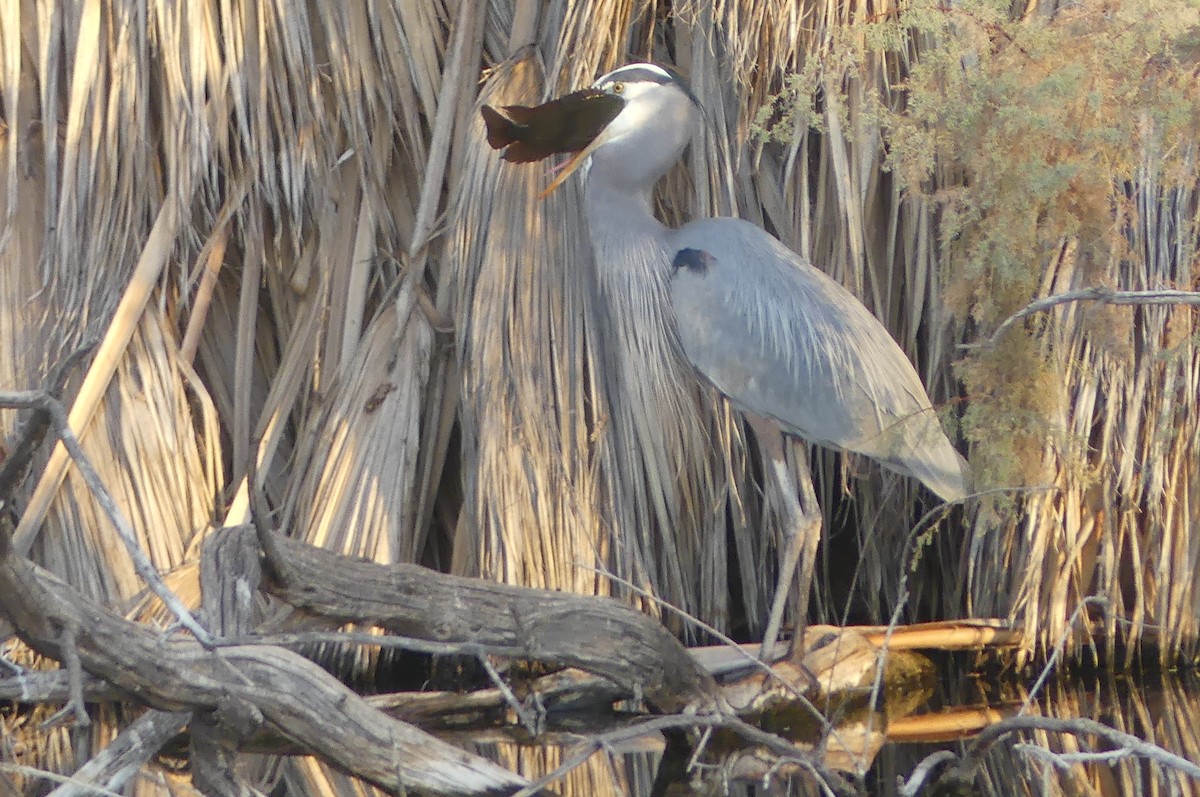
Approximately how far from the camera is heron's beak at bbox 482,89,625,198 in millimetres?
3422

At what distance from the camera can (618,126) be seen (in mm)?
3518

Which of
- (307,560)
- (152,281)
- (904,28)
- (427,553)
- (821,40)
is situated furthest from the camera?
(427,553)

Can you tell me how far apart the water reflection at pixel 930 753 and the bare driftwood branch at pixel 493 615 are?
0.22 m

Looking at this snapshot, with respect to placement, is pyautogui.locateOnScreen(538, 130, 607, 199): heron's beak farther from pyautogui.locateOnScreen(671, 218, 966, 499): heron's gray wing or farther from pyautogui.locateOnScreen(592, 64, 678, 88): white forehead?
pyautogui.locateOnScreen(671, 218, 966, 499): heron's gray wing

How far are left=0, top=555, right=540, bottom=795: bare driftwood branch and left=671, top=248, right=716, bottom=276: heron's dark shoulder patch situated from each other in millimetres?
1562

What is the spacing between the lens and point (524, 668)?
3602 mm

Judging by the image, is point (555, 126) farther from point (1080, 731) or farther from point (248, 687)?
point (1080, 731)

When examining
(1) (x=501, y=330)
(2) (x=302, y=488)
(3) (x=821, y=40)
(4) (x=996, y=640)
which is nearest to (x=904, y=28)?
(3) (x=821, y=40)

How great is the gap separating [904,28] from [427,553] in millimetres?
1935

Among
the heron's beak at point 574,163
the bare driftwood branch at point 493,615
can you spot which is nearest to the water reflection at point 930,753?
the bare driftwood branch at point 493,615

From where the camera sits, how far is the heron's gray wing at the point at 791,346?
337cm

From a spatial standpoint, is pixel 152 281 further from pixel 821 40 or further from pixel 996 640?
pixel 996 640

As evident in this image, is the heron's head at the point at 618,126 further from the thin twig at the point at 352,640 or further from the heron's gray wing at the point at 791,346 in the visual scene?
the thin twig at the point at 352,640

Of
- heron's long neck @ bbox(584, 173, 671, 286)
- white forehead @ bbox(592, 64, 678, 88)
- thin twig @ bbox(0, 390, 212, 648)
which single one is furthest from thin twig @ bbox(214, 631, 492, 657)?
white forehead @ bbox(592, 64, 678, 88)
